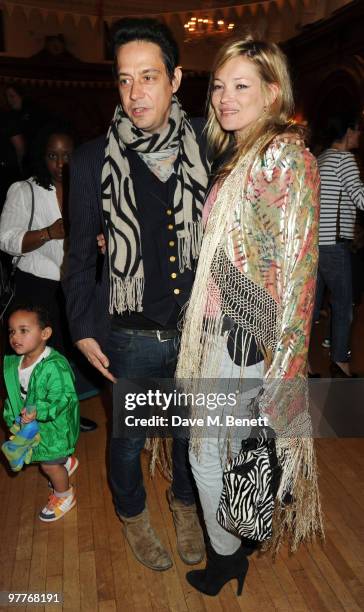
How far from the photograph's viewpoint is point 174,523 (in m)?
2.20

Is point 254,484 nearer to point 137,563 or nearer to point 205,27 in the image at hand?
point 137,563

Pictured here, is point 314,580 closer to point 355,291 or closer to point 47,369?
point 47,369

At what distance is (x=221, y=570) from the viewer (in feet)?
5.92

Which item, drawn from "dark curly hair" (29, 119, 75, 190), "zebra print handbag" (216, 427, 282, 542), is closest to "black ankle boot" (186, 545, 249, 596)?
"zebra print handbag" (216, 427, 282, 542)

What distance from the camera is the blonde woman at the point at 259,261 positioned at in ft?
4.56

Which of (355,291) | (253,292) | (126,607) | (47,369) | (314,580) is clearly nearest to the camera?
(253,292)

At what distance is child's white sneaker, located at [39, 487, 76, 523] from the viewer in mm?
2221

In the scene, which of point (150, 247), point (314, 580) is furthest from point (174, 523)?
point (150, 247)

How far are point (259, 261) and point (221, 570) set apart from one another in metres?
1.10

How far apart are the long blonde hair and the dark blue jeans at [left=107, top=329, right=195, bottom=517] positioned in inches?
25.7

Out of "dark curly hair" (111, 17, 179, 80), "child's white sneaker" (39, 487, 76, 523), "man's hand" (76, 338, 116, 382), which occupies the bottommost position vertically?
"child's white sneaker" (39, 487, 76, 523)

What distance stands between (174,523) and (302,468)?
797mm

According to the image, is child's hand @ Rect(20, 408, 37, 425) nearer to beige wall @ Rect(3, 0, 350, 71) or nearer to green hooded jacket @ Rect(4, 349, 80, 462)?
green hooded jacket @ Rect(4, 349, 80, 462)

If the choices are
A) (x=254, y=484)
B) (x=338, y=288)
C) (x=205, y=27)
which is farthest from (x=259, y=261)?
(x=205, y=27)
